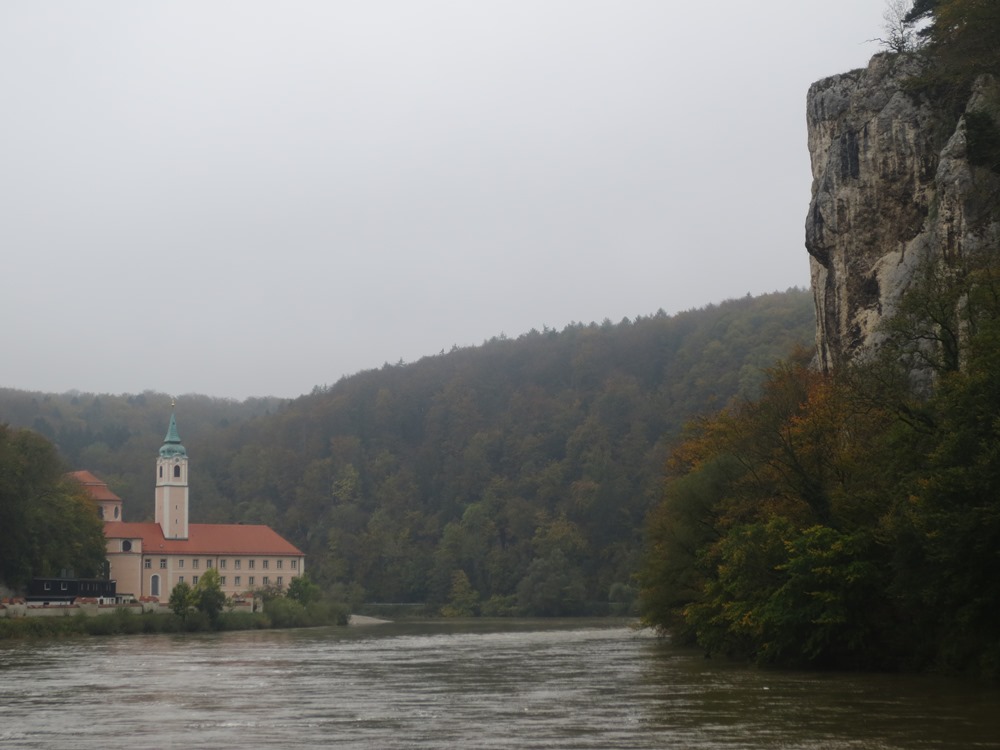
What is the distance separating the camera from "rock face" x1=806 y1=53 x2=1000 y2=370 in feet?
175

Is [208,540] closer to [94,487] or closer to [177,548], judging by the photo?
[177,548]

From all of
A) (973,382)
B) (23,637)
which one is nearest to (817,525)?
(973,382)

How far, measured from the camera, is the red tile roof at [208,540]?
127562mm

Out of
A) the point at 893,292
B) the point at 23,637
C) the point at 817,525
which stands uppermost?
the point at 893,292

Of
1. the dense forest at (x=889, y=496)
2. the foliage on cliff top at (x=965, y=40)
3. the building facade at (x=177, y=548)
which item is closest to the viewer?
the dense forest at (x=889, y=496)

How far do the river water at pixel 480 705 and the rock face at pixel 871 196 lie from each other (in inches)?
598

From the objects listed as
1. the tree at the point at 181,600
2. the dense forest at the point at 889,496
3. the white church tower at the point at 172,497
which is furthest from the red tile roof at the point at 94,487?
the dense forest at the point at 889,496

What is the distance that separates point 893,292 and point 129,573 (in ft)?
295

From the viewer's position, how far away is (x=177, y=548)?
130 meters

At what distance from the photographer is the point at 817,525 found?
1736 inches

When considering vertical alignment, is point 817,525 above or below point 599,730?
above

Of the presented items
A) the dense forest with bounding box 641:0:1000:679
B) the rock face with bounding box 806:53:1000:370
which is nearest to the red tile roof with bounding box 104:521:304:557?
the dense forest with bounding box 641:0:1000:679

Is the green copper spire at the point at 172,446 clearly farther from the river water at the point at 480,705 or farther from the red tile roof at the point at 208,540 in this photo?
the river water at the point at 480,705

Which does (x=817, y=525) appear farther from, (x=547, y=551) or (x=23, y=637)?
(x=547, y=551)
